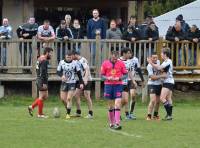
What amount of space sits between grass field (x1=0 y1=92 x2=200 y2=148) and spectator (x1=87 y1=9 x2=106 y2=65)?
179 inches

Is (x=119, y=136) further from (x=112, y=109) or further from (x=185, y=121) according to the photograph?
(x=185, y=121)

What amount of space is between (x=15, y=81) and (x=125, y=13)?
23.8 ft

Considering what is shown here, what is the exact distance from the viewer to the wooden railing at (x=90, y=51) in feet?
83.7

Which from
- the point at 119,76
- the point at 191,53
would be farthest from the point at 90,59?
the point at 119,76

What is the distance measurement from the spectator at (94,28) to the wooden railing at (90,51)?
0.12 feet

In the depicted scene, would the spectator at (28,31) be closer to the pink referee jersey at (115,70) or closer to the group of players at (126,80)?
the group of players at (126,80)

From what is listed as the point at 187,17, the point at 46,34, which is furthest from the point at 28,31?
the point at 187,17

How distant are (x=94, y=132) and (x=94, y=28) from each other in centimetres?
989

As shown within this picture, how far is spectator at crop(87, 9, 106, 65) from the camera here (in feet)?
82.1

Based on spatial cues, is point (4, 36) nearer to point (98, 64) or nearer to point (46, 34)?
point (46, 34)

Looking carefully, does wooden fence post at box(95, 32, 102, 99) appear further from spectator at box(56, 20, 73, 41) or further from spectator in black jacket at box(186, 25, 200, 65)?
spectator in black jacket at box(186, 25, 200, 65)

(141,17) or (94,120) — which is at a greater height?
(141,17)

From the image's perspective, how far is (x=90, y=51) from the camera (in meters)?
25.8

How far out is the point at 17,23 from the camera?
28.5 meters
